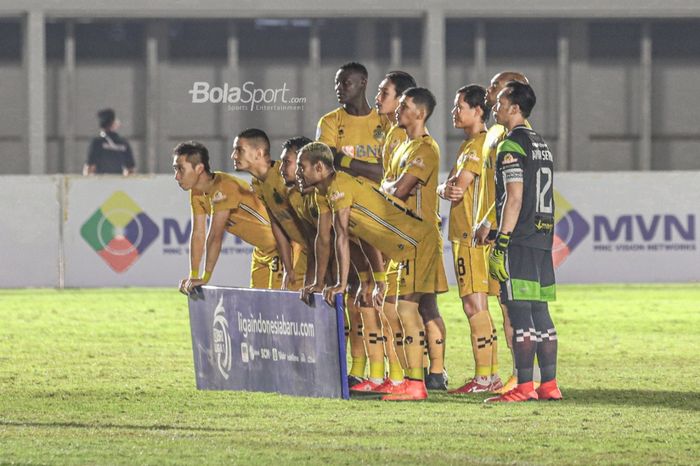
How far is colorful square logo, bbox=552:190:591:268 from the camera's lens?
21.0 m

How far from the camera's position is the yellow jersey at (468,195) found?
10.5m

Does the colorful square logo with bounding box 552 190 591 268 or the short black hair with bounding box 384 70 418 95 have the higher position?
the short black hair with bounding box 384 70 418 95

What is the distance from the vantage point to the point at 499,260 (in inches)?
385

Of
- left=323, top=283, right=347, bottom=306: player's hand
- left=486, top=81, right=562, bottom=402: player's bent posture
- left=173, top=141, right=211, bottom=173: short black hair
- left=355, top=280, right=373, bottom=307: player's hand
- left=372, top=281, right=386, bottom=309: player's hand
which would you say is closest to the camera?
left=323, top=283, right=347, bottom=306: player's hand

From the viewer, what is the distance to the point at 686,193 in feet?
69.8

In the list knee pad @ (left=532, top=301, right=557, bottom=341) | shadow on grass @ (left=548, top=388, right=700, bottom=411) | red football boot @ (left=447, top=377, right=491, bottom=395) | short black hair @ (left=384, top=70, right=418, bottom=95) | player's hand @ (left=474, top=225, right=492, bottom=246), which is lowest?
shadow on grass @ (left=548, top=388, right=700, bottom=411)

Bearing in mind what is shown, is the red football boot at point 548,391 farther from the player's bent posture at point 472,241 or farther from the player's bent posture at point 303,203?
the player's bent posture at point 303,203

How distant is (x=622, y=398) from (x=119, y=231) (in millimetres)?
11331

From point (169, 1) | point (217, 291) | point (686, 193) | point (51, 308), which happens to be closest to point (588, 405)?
point (217, 291)

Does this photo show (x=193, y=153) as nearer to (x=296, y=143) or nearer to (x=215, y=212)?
(x=215, y=212)

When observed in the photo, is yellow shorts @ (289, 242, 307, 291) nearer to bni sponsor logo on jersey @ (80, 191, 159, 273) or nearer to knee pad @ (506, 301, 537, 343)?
knee pad @ (506, 301, 537, 343)

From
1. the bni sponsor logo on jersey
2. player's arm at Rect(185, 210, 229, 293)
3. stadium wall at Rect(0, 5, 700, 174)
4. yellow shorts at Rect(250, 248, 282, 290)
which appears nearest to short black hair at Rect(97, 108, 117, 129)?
the bni sponsor logo on jersey

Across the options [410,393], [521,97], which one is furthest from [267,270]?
[521,97]

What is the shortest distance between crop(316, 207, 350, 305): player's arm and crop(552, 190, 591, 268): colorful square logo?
37.5ft
